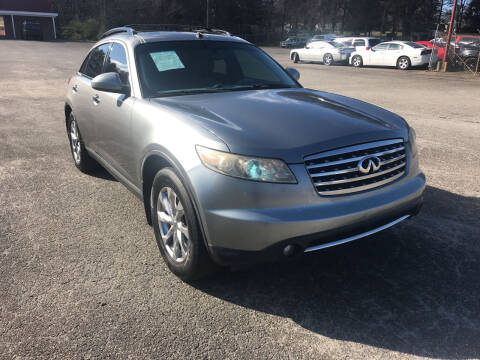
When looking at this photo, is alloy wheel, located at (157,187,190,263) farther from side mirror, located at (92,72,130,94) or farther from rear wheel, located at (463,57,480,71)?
rear wheel, located at (463,57,480,71)

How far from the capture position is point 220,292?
311 cm

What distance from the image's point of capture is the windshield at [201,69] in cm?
382

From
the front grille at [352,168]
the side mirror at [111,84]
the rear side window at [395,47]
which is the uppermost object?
the side mirror at [111,84]

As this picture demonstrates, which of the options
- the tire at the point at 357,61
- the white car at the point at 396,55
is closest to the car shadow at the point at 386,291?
the white car at the point at 396,55

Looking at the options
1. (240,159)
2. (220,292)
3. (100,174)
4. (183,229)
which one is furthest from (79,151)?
(240,159)

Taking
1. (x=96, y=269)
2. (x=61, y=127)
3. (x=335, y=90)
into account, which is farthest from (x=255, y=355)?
(x=335, y=90)

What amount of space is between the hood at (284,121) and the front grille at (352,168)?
2.2 inches

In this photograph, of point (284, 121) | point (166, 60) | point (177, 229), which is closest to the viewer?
point (284, 121)

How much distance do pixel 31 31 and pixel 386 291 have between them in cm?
5182

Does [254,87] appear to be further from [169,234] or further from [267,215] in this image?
[267,215]

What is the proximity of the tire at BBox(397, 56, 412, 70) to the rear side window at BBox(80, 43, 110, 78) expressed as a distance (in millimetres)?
21293

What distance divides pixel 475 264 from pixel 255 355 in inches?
80.6

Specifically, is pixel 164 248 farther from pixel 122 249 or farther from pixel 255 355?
pixel 255 355

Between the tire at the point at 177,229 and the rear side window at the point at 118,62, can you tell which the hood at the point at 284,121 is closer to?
the tire at the point at 177,229
